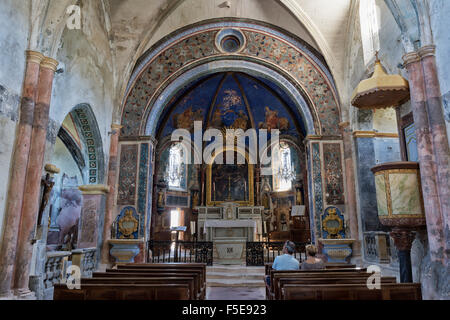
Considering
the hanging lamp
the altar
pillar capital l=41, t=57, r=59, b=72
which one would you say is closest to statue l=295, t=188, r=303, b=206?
the altar

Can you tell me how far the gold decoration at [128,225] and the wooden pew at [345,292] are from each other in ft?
25.1

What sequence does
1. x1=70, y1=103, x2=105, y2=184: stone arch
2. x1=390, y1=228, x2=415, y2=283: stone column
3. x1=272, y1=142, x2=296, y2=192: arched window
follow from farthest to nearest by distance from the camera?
1. x1=272, y1=142, x2=296, y2=192: arched window
2. x1=70, y1=103, x2=105, y2=184: stone arch
3. x1=390, y1=228, x2=415, y2=283: stone column

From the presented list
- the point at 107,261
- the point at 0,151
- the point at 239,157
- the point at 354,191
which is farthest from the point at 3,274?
the point at 239,157

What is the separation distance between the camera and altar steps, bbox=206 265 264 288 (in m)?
9.08

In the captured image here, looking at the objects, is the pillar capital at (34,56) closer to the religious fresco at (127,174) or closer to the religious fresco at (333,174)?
the religious fresco at (127,174)

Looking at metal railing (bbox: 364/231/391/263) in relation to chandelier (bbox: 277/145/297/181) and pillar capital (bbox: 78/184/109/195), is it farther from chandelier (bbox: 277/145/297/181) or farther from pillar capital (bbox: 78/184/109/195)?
pillar capital (bbox: 78/184/109/195)

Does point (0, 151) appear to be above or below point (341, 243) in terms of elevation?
above

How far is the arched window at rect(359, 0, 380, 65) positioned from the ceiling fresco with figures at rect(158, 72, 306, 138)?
19.7 feet

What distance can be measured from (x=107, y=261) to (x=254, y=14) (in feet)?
32.2

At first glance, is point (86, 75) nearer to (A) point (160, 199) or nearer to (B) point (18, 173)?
(B) point (18, 173)

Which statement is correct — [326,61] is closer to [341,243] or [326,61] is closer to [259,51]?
[259,51]

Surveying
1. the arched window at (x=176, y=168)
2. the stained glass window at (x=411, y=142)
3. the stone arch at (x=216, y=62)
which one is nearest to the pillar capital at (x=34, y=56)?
the stone arch at (x=216, y=62)

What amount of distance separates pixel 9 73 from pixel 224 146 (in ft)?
42.1

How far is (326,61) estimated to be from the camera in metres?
11.1
